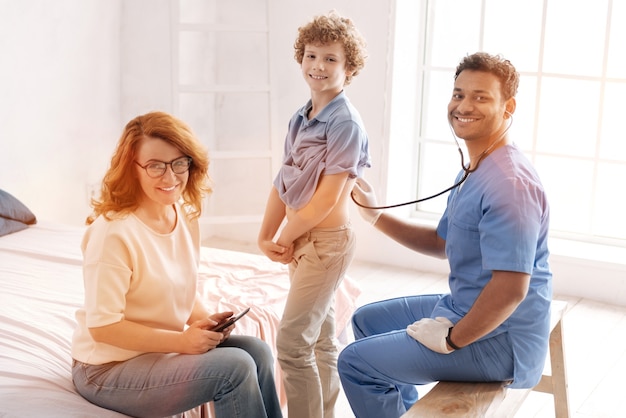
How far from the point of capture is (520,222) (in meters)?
2.02

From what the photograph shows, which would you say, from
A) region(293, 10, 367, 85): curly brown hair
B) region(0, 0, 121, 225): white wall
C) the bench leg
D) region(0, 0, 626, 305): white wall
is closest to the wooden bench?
the bench leg

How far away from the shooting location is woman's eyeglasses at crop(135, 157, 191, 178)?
2.12m

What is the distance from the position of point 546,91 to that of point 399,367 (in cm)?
261

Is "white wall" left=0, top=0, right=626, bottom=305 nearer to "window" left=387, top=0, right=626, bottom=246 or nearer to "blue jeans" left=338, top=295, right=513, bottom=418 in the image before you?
"window" left=387, top=0, right=626, bottom=246

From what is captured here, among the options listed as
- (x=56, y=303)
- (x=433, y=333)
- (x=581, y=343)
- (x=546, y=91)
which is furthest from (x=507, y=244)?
(x=546, y=91)

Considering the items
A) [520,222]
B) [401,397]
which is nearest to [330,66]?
[520,222]

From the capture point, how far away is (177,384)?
→ 2.07 meters

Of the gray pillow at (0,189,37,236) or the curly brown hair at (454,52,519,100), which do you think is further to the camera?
the gray pillow at (0,189,37,236)

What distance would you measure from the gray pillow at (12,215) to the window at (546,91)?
74.8 inches

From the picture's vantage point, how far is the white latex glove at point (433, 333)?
2133 mm

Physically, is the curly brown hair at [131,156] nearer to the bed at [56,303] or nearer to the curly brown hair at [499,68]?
the bed at [56,303]

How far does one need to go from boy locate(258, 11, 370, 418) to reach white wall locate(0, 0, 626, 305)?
75.6 inches

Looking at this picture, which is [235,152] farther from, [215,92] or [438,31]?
[438,31]

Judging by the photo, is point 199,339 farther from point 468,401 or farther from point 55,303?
point 55,303
